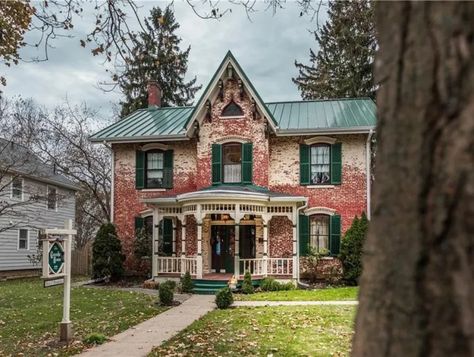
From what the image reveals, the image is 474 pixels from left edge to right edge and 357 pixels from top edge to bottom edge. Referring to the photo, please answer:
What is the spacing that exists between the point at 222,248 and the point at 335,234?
4.48 meters

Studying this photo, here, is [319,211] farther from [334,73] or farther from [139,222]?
[334,73]

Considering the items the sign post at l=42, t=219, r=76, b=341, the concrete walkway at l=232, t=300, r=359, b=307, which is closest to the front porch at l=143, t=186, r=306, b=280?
the concrete walkway at l=232, t=300, r=359, b=307

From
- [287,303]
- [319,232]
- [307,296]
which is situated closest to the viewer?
[287,303]

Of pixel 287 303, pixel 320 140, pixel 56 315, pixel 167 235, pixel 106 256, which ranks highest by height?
pixel 320 140

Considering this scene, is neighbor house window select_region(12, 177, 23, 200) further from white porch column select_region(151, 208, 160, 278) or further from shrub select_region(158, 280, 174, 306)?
shrub select_region(158, 280, 174, 306)

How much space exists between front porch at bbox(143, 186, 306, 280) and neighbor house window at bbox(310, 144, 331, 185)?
177cm

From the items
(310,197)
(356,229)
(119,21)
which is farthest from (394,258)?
(310,197)

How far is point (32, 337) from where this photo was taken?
9.54 meters

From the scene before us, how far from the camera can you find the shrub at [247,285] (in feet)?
54.4

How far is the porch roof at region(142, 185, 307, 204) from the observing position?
1783cm

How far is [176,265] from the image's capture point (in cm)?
1942

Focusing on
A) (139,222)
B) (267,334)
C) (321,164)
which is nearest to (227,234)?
(139,222)

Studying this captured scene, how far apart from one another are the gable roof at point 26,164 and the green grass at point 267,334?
16.4 metres

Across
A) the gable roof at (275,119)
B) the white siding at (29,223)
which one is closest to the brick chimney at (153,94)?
the gable roof at (275,119)
